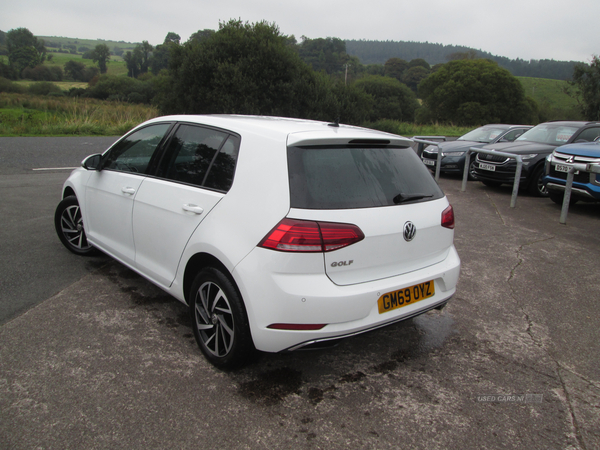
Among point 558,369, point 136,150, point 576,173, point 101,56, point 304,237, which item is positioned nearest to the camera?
point 304,237

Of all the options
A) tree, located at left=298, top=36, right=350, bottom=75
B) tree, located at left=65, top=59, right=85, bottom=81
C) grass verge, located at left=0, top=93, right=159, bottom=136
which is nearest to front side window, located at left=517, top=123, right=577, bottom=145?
grass verge, located at left=0, top=93, right=159, bottom=136

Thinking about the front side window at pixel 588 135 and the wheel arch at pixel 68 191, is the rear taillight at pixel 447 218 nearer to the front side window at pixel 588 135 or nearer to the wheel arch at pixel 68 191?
the wheel arch at pixel 68 191

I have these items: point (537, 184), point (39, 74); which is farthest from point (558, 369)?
point (39, 74)

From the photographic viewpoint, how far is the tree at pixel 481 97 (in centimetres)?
6538

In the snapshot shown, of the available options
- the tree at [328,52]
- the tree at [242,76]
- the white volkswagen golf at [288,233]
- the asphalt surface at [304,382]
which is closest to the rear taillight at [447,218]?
the white volkswagen golf at [288,233]

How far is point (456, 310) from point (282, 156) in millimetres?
2379

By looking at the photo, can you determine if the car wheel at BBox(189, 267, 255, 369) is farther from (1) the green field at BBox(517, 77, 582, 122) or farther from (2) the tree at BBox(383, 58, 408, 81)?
(2) the tree at BBox(383, 58, 408, 81)

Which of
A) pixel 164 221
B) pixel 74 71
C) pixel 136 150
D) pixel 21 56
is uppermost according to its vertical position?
pixel 21 56

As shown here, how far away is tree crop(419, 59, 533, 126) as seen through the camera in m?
65.4

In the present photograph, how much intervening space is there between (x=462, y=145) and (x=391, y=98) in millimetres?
70473

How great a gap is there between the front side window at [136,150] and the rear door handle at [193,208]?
87cm

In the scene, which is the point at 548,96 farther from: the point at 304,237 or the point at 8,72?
the point at 304,237

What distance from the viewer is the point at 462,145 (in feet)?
41.3

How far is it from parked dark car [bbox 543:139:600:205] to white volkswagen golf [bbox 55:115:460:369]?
5.79 metres
